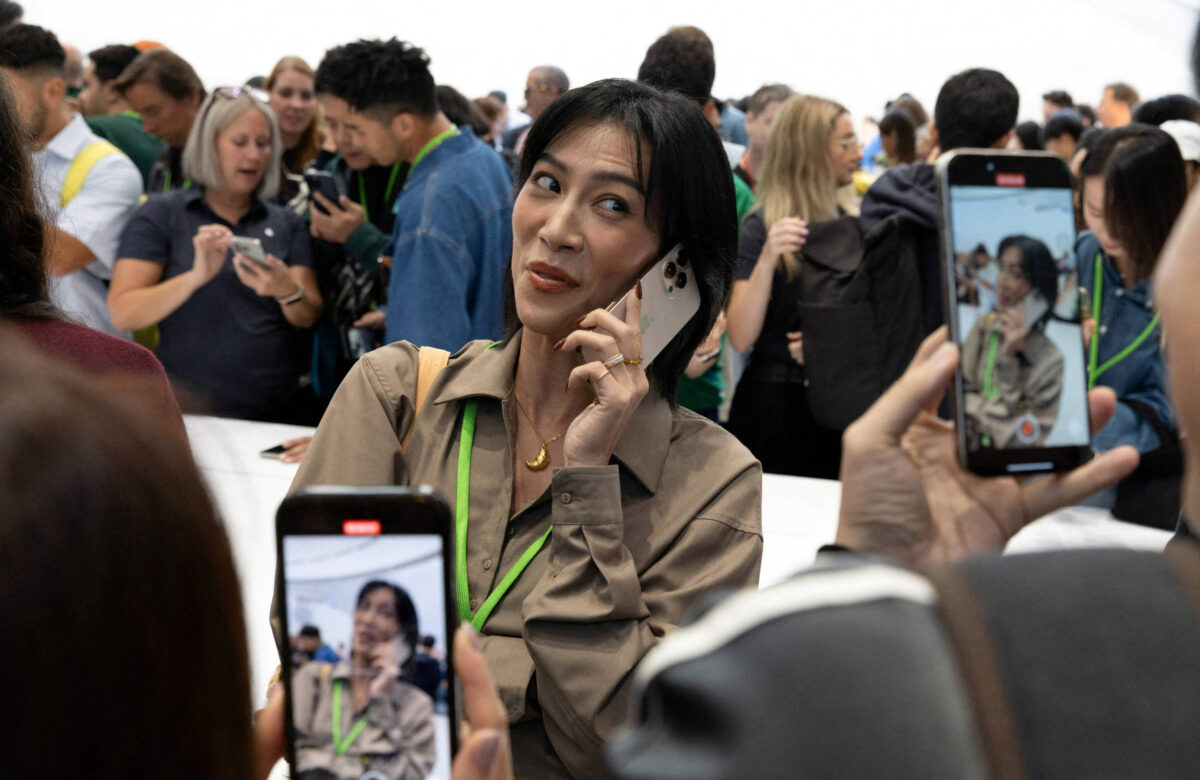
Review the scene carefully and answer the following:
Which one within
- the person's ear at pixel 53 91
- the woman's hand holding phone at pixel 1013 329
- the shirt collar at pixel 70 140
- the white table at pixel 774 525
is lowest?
the white table at pixel 774 525

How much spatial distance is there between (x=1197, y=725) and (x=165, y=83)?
467cm

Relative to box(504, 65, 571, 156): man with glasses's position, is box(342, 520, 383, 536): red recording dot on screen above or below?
below

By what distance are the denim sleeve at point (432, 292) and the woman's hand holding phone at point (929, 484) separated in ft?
6.55

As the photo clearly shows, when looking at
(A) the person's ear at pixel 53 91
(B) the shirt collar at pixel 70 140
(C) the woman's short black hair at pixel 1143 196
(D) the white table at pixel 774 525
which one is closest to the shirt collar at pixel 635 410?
(D) the white table at pixel 774 525

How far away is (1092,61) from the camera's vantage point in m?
14.7

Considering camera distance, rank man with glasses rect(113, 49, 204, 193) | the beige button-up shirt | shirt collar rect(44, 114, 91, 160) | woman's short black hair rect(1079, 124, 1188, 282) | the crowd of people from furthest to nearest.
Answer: man with glasses rect(113, 49, 204, 193), shirt collar rect(44, 114, 91, 160), woman's short black hair rect(1079, 124, 1188, 282), the beige button-up shirt, the crowd of people

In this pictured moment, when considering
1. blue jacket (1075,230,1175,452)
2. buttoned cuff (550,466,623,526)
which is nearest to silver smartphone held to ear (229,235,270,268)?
buttoned cuff (550,466,623,526)

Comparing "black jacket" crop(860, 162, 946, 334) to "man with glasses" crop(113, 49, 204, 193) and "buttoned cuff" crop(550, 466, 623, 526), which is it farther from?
"man with glasses" crop(113, 49, 204, 193)

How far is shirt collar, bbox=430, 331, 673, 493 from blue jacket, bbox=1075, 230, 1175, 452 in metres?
1.72

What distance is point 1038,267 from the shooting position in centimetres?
103

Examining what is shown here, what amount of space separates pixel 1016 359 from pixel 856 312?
2153 mm

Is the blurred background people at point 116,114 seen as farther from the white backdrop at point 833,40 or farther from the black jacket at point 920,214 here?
the white backdrop at point 833,40

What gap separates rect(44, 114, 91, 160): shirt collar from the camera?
370 centimetres

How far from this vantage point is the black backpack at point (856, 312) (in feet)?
10.0
